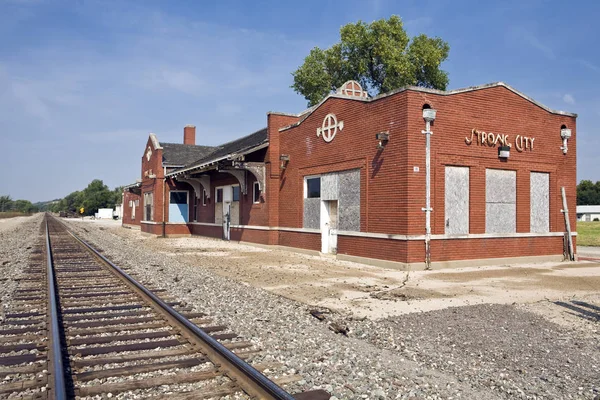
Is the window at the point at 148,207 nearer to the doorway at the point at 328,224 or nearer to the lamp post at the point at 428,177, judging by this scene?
the doorway at the point at 328,224

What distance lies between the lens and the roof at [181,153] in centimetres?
3516

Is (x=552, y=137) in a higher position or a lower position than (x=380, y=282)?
higher

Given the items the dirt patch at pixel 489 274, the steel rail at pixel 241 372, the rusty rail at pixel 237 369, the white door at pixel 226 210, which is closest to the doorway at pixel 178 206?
the white door at pixel 226 210

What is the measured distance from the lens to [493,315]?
27.0 feet

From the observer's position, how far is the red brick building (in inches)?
563

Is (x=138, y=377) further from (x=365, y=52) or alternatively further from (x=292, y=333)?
(x=365, y=52)

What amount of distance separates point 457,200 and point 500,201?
200cm

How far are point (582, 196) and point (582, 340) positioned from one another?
473 ft

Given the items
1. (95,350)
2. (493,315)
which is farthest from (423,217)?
(95,350)

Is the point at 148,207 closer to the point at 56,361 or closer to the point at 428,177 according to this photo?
the point at 428,177

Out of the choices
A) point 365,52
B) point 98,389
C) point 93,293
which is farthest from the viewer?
point 365,52

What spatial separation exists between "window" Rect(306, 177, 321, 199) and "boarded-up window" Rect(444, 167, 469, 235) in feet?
17.6

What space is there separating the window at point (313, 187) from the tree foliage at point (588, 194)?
132985 millimetres

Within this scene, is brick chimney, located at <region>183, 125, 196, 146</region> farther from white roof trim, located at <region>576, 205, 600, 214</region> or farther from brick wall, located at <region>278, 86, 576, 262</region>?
white roof trim, located at <region>576, 205, 600, 214</region>
